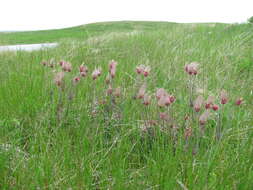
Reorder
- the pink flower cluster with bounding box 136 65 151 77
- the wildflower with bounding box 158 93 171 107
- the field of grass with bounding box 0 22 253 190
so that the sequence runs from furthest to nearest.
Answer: the pink flower cluster with bounding box 136 65 151 77, the wildflower with bounding box 158 93 171 107, the field of grass with bounding box 0 22 253 190

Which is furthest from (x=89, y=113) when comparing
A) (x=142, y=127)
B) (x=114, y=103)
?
(x=142, y=127)

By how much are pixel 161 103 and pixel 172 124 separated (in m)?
0.17

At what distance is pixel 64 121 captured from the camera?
1.85 m

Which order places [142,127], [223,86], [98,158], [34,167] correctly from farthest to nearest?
1. [223,86]
2. [142,127]
3. [98,158]
4. [34,167]

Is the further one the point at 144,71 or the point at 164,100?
the point at 144,71

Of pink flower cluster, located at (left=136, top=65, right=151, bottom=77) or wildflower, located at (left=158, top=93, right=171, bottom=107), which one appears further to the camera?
pink flower cluster, located at (left=136, top=65, right=151, bottom=77)

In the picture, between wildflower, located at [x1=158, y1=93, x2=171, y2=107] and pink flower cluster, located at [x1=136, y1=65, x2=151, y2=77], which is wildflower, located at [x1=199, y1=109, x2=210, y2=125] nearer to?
wildflower, located at [x1=158, y1=93, x2=171, y2=107]

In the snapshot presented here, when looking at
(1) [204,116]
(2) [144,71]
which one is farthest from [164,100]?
(2) [144,71]

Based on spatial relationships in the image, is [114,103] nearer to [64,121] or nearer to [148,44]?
[64,121]

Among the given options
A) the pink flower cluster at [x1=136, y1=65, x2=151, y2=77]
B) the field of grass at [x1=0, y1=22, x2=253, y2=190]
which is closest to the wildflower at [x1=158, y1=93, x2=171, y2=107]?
the field of grass at [x1=0, y1=22, x2=253, y2=190]

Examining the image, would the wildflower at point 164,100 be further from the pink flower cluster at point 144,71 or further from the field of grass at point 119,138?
the pink flower cluster at point 144,71

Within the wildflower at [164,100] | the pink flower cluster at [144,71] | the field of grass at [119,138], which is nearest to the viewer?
the field of grass at [119,138]

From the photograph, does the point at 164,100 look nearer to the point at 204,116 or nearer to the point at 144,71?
the point at 204,116

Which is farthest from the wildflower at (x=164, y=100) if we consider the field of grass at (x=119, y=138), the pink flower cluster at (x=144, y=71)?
the pink flower cluster at (x=144, y=71)
